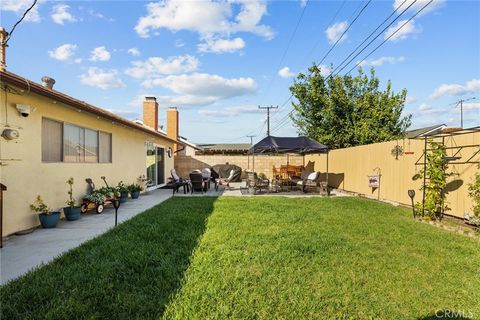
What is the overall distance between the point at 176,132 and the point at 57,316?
65.4 feet

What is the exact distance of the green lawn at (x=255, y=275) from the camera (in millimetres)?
2826

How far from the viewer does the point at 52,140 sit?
22.2 feet

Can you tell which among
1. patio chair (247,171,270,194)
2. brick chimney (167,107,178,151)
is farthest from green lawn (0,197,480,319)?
brick chimney (167,107,178,151)

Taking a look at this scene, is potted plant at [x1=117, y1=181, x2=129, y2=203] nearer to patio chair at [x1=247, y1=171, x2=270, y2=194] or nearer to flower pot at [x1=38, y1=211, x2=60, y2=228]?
flower pot at [x1=38, y1=211, x2=60, y2=228]

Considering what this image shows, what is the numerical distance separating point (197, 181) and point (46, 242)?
318 inches

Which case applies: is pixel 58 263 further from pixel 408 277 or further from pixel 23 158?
pixel 408 277

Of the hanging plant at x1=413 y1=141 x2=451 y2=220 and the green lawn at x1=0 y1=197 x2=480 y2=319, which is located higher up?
the hanging plant at x1=413 y1=141 x2=451 y2=220

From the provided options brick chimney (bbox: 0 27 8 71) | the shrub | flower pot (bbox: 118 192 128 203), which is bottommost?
flower pot (bbox: 118 192 128 203)

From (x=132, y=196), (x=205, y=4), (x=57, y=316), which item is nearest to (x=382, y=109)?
(x=205, y=4)

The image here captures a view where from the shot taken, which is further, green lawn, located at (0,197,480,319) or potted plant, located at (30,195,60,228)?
potted plant, located at (30,195,60,228)

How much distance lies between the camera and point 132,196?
11.0 meters

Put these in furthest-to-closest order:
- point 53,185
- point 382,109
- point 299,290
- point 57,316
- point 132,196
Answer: point 382,109 < point 132,196 < point 53,185 < point 299,290 < point 57,316

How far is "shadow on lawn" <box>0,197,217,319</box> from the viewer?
2.75 meters

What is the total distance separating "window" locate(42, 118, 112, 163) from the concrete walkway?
1601mm
